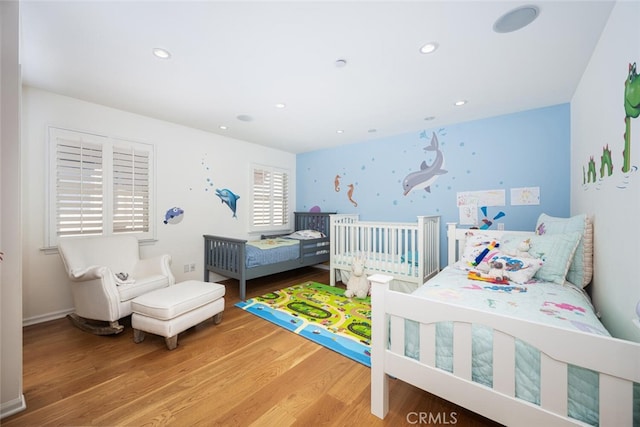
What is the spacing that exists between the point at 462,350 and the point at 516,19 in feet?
6.14

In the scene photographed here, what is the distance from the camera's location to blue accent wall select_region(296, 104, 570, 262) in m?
2.73

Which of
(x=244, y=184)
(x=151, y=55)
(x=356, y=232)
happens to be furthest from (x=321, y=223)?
(x=151, y=55)

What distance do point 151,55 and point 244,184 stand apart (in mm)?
2457

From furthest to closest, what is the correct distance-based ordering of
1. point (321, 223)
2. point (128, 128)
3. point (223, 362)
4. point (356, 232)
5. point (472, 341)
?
1. point (321, 223)
2. point (356, 232)
3. point (128, 128)
4. point (223, 362)
5. point (472, 341)

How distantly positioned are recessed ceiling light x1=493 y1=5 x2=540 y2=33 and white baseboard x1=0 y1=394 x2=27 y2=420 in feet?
11.4

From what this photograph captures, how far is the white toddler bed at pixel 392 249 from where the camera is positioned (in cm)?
292

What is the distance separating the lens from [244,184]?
421 centimetres

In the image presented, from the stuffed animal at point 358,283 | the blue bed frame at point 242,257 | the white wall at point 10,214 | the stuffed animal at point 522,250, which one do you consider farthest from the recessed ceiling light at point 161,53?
the stuffed animal at point 522,250

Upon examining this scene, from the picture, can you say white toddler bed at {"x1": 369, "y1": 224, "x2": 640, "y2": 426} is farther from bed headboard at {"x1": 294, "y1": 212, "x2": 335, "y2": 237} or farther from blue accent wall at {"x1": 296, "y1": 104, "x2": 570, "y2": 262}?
bed headboard at {"x1": 294, "y1": 212, "x2": 335, "y2": 237}

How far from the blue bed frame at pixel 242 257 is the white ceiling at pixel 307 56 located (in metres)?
1.65

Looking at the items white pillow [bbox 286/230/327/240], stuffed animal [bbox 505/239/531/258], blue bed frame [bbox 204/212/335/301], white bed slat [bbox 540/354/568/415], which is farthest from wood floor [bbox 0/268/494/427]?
white pillow [bbox 286/230/327/240]

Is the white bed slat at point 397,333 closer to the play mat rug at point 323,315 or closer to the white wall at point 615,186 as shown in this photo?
the play mat rug at point 323,315

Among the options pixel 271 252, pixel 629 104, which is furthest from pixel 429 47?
pixel 271 252

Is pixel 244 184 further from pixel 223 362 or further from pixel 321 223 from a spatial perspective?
pixel 223 362
